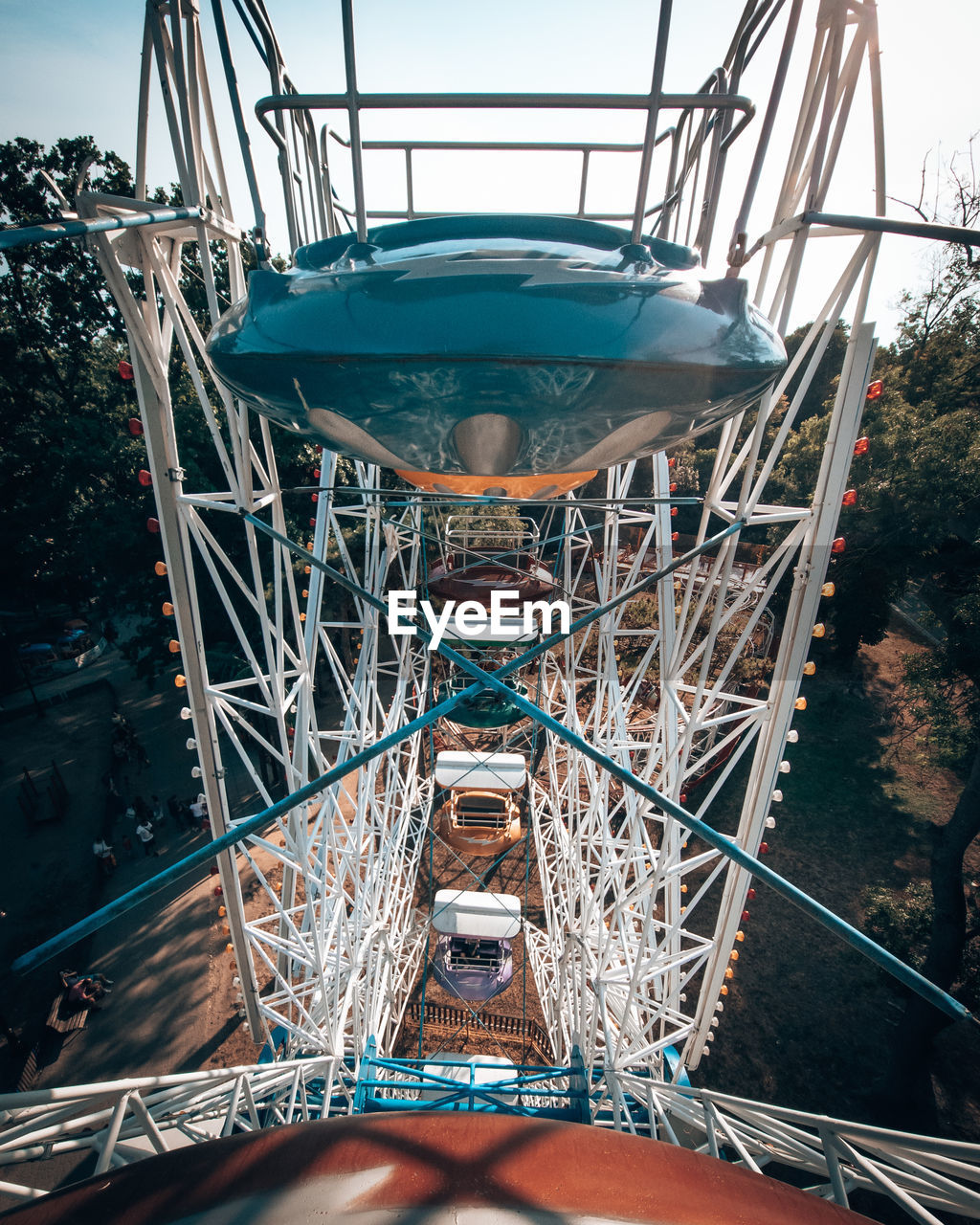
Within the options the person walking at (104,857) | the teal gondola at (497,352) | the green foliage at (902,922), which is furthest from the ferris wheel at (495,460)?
the person walking at (104,857)

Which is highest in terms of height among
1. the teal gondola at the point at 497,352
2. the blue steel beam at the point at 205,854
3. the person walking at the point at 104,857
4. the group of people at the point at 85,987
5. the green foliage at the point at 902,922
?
the teal gondola at the point at 497,352

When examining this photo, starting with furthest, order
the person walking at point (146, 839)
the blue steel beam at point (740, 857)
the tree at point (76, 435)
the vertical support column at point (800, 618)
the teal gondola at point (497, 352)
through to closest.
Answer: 1. the tree at point (76, 435)
2. the person walking at point (146, 839)
3. the vertical support column at point (800, 618)
4. the blue steel beam at point (740, 857)
5. the teal gondola at point (497, 352)

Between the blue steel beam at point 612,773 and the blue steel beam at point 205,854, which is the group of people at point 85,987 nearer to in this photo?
the blue steel beam at point 205,854

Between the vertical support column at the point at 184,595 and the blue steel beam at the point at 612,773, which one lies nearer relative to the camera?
the blue steel beam at the point at 612,773

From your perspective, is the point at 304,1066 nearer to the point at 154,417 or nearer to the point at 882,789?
the point at 154,417

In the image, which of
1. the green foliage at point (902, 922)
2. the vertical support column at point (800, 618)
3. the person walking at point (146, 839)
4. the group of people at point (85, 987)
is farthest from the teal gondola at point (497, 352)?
the person walking at point (146, 839)

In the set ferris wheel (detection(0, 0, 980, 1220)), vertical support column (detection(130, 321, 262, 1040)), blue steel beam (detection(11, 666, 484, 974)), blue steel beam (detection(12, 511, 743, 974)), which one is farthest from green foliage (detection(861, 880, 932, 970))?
blue steel beam (detection(11, 666, 484, 974))

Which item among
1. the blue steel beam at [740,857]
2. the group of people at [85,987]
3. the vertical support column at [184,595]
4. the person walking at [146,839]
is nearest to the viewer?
the blue steel beam at [740,857]

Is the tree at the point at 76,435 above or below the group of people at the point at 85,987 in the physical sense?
above

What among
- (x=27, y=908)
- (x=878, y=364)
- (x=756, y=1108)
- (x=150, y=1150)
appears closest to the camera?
(x=756, y=1108)

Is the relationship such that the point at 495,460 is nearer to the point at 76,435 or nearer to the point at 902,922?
the point at 902,922

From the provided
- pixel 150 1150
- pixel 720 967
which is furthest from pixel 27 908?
pixel 720 967
